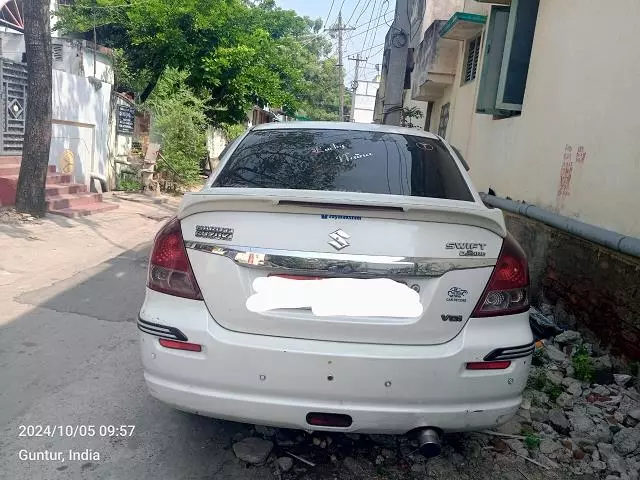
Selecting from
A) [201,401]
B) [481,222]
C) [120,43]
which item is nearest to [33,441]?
[201,401]

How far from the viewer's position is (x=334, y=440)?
2.67 m

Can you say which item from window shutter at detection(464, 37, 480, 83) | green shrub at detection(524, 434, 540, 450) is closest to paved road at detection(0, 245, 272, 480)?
green shrub at detection(524, 434, 540, 450)

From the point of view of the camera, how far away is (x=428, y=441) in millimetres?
2086

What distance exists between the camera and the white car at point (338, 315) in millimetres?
2057

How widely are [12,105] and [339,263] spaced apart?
8724 millimetres

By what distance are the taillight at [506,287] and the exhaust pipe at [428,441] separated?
0.51 meters

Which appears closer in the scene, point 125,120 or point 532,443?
point 532,443

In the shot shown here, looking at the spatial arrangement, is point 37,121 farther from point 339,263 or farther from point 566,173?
point 339,263

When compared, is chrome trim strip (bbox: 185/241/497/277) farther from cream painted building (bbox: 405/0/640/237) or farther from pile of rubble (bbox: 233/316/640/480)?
cream painted building (bbox: 405/0/640/237)

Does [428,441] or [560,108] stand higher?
[560,108]

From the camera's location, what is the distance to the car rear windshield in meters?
2.65

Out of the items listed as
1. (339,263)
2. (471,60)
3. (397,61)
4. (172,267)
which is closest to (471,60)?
(471,60)

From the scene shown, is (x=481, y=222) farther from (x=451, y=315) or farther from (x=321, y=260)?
(x=321, y=260)

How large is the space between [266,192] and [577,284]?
9.92ft
